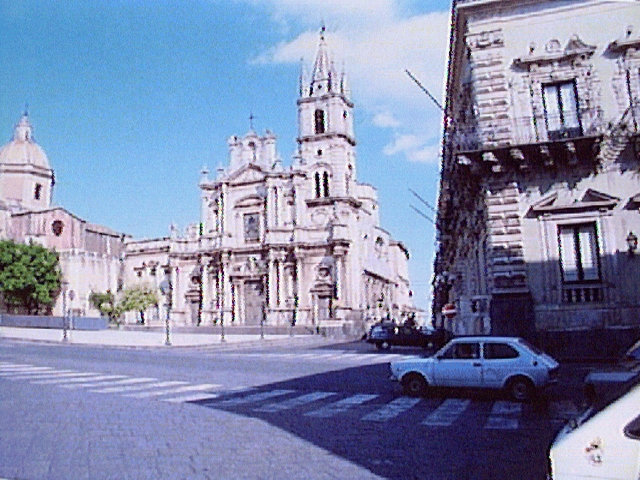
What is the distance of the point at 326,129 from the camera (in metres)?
59.6

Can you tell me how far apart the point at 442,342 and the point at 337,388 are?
19.4 meters

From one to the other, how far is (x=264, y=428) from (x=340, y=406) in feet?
8.56

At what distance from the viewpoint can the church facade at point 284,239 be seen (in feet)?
174

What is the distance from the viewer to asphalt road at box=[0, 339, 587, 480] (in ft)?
21.8

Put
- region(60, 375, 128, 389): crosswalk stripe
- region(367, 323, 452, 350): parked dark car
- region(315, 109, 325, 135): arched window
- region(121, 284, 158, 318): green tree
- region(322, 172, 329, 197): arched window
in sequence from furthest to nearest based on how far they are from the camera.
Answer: region(315, 109, 325, 135): arched window < region(322, 172, 329, 197): arched window < region(121, 284, 158, 318): green tree < region(367, 323, 452, 350): parked dark car < region(60, 375, 128, 389): crosswalk stripe

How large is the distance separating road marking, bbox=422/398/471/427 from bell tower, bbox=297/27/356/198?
45.3m

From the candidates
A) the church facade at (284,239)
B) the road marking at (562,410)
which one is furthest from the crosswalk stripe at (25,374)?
the church facade at (284,239)

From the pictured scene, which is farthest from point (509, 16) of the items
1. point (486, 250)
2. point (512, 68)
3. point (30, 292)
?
point (30, 292)

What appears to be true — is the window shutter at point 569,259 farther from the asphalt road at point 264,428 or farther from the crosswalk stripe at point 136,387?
the crosswalk stripe at point 136,387

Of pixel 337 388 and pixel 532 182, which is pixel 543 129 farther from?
pixel 337 388

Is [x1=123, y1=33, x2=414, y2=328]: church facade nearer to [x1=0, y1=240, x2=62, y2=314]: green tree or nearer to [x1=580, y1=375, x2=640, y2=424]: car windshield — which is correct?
[x1=0, y1=240, x2=62, y2=314]: green tree

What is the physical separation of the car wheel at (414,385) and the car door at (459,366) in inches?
13.6

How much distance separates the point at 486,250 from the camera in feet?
67.6

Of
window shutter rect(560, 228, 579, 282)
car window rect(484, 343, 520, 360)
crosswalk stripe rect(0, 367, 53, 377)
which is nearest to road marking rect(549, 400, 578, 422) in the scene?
car window rect(484, 343, 520, 360)
